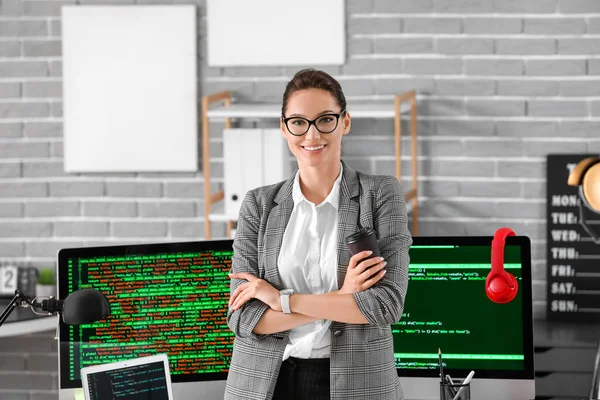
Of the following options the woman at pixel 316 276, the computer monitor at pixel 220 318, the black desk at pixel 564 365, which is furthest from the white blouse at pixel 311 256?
the black desk at pixel 564 365

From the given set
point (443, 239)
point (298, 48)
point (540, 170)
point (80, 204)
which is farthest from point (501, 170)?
point (80, 204)

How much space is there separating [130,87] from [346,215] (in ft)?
6.68

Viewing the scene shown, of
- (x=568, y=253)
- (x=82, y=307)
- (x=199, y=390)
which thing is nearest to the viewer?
(x=82, y=307)

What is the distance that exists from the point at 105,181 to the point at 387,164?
3.79 feet

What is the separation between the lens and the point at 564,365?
2.98 m

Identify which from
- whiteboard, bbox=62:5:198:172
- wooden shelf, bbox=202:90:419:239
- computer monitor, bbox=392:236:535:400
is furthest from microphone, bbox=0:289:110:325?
whiteboard, bbox=62:5:198:172

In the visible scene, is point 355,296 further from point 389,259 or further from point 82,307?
point 82,307

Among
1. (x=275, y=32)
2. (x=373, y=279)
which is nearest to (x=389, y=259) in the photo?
(x=373, y=279)

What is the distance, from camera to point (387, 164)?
350 cm

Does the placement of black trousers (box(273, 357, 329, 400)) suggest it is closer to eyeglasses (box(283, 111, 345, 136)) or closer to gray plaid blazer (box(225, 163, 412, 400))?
gray plaid blazer (box(225, 163, 412, 400))

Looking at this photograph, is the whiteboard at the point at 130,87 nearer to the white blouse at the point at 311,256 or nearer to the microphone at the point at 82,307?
the white blouse at the point at 311,256

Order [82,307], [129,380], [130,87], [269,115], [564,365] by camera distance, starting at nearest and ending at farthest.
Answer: [82,307], [129,380], [564,365], [269,115], [130,87]

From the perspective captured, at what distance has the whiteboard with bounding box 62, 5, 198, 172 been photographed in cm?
354

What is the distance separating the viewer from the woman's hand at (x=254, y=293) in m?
1.72
